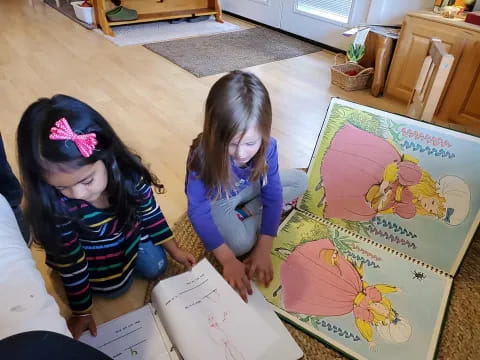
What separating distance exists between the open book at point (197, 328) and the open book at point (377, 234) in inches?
3.3

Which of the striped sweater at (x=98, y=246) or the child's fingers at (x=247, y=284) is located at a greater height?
the striped sweater at (x=98, y=246)

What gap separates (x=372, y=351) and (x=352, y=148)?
0.52m

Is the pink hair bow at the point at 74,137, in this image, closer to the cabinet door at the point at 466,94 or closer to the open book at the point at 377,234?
the open book at the point at 377,234

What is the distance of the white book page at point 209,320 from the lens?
763 mm

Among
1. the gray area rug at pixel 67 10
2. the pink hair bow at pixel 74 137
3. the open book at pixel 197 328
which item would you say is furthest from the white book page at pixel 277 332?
the gray area rug at pixel 67 10

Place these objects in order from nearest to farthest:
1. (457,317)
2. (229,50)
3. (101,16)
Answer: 1. (457,317)
2. (229,50)
3. (101,16)

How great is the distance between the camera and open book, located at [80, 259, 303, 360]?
768 millimetres

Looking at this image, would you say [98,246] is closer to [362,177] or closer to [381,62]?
[362,177]

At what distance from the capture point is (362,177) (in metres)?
1.05

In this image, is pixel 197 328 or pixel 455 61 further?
pixel 455 61

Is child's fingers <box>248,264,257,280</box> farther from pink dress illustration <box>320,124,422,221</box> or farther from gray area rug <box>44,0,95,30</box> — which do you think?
gray area rug <box>44,0,95,30</box>

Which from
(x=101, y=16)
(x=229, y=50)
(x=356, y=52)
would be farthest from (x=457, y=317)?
(x=101, y=16)

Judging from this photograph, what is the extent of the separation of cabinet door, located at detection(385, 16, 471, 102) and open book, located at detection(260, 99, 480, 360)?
0.87 m

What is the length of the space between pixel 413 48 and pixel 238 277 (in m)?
1.49
